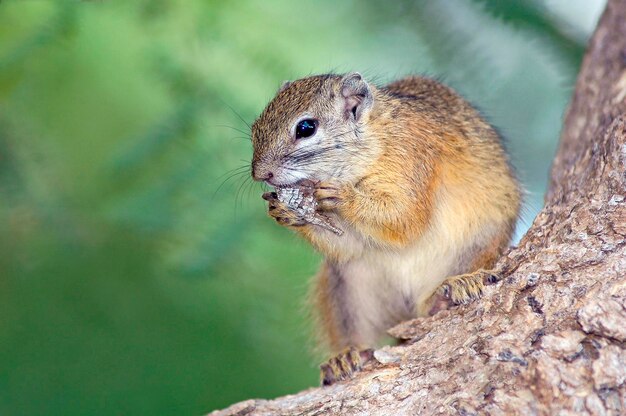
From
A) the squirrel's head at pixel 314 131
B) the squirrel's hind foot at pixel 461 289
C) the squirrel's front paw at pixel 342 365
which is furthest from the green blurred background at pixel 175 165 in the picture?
the squirrel's hind foot at pixel 461 289

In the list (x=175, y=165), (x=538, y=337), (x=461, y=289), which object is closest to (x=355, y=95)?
(x=175, y=165)

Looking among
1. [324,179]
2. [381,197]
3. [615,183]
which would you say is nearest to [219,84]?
[324,179]

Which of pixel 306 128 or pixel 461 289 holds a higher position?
pixel 306 128

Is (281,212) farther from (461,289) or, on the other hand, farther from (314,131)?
(461,289)

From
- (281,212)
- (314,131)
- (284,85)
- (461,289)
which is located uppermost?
(284,85)

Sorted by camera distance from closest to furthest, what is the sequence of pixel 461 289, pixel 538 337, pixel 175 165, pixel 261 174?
1. pixel 538 337
2. pixel 461 289
3. pixel 261 174
4. pixel 175 165

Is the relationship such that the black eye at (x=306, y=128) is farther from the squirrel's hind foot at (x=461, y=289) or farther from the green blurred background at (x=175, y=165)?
the squirrel's hind foot at (x=461, y=289)
